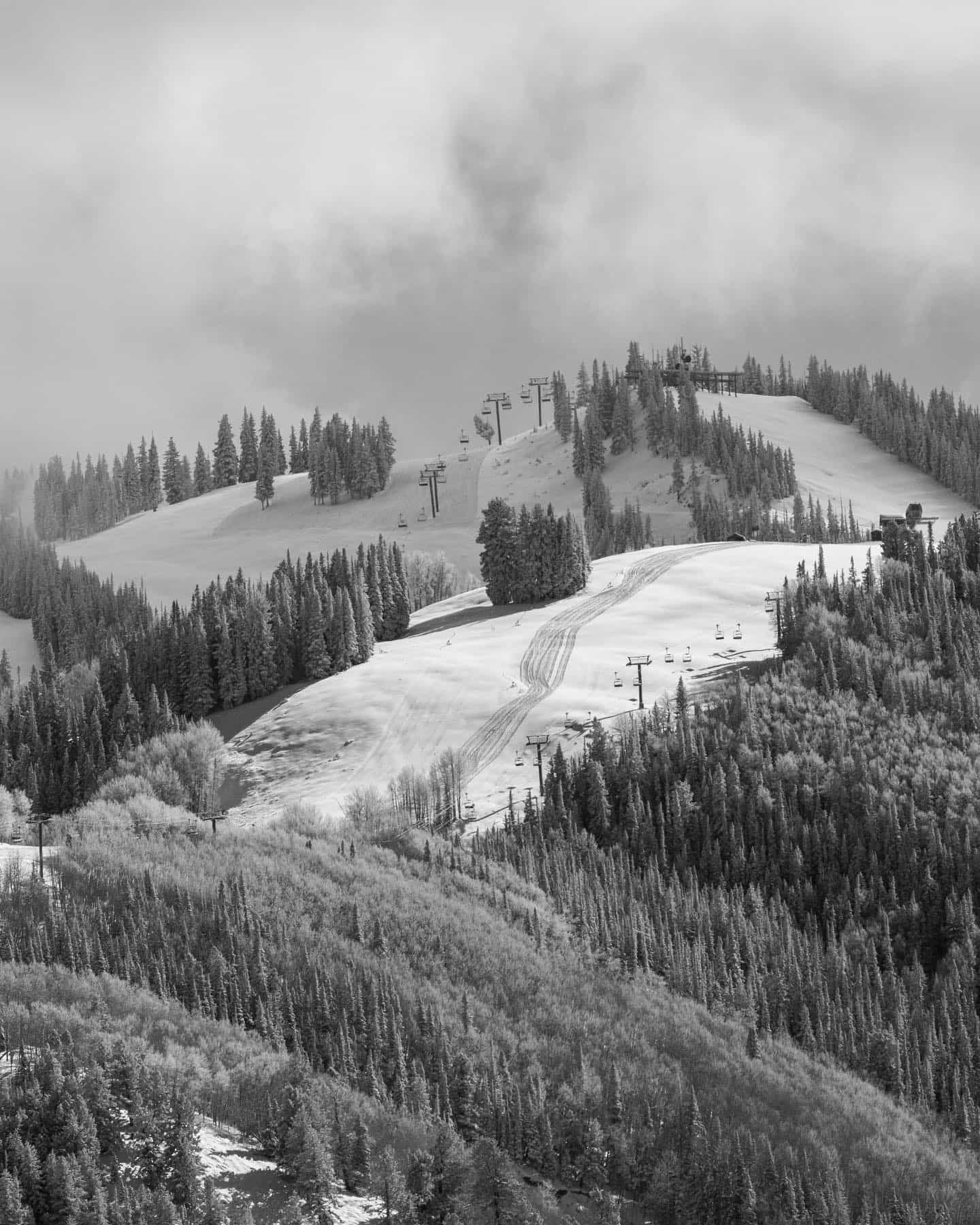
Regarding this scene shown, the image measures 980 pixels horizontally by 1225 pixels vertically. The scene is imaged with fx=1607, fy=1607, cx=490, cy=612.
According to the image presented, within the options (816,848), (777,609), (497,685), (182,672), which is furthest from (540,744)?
(182,672)

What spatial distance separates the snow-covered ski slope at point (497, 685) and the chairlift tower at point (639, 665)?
0.90 m

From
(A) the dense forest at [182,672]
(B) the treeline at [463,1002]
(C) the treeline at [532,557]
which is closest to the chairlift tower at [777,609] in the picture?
(C) the treeline at [532,557]

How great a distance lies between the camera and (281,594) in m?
182

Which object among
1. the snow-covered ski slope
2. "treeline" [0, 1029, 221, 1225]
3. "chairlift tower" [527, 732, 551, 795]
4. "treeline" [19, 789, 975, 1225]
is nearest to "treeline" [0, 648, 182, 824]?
the snow-covered ski slope

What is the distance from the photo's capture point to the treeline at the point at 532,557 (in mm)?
187125

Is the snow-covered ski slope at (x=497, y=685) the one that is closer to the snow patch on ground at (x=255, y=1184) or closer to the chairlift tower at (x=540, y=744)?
the chairlift tower at (x=540, y=744)

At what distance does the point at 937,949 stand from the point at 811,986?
16652 millimetres

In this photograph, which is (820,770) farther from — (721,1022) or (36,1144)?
(36,1144)

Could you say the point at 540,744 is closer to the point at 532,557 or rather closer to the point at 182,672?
the point at 182,672

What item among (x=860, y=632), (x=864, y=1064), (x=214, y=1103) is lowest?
(x=864, y=1064)

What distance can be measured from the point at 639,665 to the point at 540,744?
1417cm

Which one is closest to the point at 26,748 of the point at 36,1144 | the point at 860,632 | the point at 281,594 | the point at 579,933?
the point at 281,594

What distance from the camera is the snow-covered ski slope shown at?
13650 cm

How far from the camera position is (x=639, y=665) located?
14000 cm
